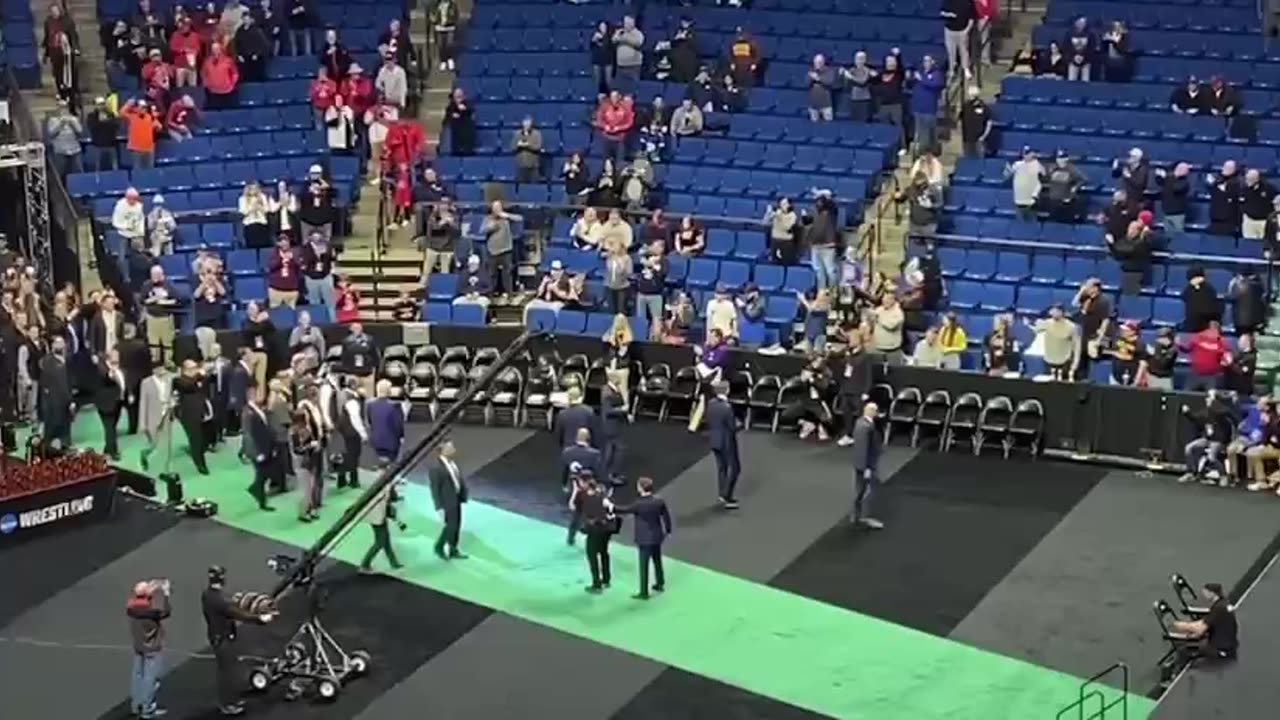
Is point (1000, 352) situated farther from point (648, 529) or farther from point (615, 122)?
point (615, 122)

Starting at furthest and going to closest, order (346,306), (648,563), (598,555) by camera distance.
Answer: (346,306) < (598,555) < (648,563)

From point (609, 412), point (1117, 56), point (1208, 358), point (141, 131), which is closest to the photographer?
point (609, 412)

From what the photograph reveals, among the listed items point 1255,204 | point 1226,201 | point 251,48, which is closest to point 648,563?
point 1226,201

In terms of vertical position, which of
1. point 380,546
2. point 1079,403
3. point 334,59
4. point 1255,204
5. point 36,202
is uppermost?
point 334,59

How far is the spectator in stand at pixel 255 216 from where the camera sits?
104ft

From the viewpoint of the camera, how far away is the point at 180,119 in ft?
111

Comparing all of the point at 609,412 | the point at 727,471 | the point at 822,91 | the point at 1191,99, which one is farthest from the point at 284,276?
the point at 1191,99

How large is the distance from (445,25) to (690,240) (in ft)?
24.5

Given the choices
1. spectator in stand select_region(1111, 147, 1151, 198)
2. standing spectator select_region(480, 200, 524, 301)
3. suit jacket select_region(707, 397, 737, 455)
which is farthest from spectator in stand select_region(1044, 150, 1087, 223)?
standing spectator select_region(480, 200, 524, 301)

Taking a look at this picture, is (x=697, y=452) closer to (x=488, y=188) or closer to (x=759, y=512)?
(x=759, y=512)

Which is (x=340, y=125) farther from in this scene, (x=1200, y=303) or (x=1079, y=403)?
(x=1200, y=303)

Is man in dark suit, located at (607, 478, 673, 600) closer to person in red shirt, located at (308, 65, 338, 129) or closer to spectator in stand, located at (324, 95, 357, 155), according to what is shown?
spectator in stand, located at (324, 95, 357, 155)

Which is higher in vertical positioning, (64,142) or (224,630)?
(64,142)

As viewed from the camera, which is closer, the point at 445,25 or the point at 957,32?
the point at 957,32
